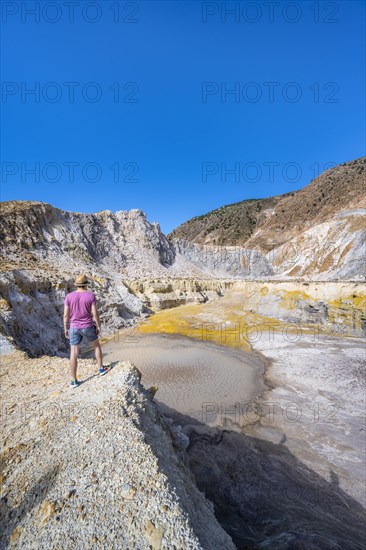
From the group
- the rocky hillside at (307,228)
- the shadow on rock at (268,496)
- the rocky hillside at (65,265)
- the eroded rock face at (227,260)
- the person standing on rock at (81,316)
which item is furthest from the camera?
the eroded rock face at (227,260)

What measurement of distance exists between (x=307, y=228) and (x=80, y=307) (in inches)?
2661

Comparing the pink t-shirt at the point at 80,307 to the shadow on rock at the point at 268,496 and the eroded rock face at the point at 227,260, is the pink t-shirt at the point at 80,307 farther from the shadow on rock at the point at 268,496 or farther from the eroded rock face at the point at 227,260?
the eroded rock face at the point at 227,260

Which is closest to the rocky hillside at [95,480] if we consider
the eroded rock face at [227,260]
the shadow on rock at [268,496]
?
the shadow on rock at [268,496]

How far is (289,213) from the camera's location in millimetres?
74875

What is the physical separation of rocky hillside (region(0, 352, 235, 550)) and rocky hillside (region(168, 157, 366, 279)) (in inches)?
1434

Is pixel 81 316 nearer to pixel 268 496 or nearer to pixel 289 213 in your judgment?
pixel 268 496

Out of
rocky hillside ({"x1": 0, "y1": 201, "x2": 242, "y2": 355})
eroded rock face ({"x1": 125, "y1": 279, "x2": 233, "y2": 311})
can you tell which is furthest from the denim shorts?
eroded rock face ({"x1": 125, "y1": 279, "x2": 233, "y2": 311})

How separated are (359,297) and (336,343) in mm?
4304

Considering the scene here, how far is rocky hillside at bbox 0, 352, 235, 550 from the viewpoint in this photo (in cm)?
237

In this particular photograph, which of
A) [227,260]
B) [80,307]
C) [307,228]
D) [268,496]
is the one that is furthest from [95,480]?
[307,228]

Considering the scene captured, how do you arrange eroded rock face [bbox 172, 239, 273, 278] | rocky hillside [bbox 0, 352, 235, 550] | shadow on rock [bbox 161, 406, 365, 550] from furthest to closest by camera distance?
1. eroded rock face [bbox 172, 239, 273, 278]
2. shadow on rock [bbox 161, 406, 365, 550]
3. rocky hillside [bbox 0, 352, 235, 550]

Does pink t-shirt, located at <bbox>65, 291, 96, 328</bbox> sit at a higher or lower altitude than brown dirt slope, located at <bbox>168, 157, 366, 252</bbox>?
lower

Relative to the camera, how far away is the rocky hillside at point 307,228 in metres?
39.9

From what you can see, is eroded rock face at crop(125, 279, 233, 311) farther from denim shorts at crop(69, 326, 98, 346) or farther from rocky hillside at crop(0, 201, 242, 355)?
denim shorts at crop(69, 326, 98, 346)
